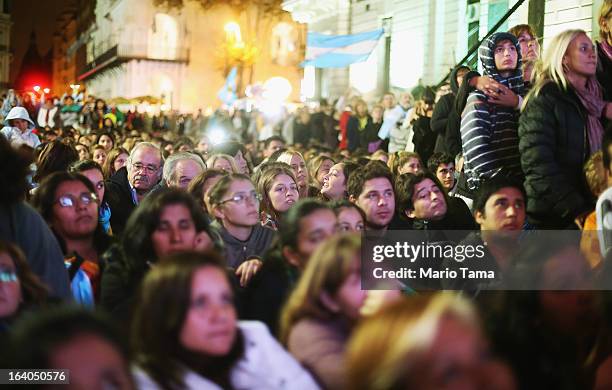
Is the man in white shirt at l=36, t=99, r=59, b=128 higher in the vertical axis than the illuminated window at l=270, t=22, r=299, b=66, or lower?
lower

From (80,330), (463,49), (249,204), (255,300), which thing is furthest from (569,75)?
(463,49)

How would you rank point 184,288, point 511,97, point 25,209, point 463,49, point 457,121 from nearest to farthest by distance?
1. point 184,288
2. point 25,209
3. point 511,97
4. point 457,121
5. point 463,49

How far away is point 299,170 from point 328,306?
18.4ft

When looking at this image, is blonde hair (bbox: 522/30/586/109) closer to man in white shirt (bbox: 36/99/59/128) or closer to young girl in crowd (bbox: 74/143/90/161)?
young girl in crowd (bbox: 74/143/90/161)

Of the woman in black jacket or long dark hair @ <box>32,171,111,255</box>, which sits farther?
the woman in black jacket

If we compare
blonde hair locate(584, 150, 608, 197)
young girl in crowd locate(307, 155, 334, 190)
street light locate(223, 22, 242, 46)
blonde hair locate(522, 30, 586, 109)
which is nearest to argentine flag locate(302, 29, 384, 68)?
young girl in crowd locate(307, 155, 334, 190)

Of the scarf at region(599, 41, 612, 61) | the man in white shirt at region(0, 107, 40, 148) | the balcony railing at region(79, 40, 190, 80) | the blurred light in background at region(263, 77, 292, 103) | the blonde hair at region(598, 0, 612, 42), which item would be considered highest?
the balcony railing at region(79, 40, 190, 80)

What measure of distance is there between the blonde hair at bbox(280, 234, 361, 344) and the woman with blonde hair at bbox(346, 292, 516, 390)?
913 mm

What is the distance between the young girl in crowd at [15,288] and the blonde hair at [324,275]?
1.17m

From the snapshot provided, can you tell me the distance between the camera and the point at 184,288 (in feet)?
11.1

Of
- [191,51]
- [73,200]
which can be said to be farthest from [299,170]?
[191,51]

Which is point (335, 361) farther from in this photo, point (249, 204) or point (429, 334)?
point (249, 204)

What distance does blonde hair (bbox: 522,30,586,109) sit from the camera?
5.96 m

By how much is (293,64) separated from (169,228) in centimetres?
5619
